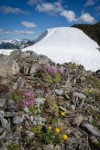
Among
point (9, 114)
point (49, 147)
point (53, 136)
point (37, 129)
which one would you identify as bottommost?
point (49, 147)

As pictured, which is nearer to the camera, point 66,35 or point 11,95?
point 11,95

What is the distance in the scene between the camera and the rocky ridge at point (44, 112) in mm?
4711

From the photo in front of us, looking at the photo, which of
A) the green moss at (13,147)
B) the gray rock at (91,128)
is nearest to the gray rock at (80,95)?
the gray rock at (91,128)

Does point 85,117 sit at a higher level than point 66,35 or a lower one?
lower

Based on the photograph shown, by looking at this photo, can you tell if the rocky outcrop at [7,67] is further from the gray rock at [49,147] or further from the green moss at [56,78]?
the gray rock at [49,147]

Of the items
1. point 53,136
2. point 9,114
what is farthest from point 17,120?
point 53,136

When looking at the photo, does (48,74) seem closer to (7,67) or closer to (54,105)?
(7,67)

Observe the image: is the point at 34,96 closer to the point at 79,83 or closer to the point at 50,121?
the point at 50,121

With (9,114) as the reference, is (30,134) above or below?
below

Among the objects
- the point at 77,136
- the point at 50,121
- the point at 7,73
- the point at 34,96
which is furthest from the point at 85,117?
the point at 7,73

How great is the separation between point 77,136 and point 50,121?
0.89 m

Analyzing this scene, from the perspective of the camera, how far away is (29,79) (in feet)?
23.5

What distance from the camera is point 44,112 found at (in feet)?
18.1

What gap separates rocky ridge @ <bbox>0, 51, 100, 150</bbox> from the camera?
15.5 feet
